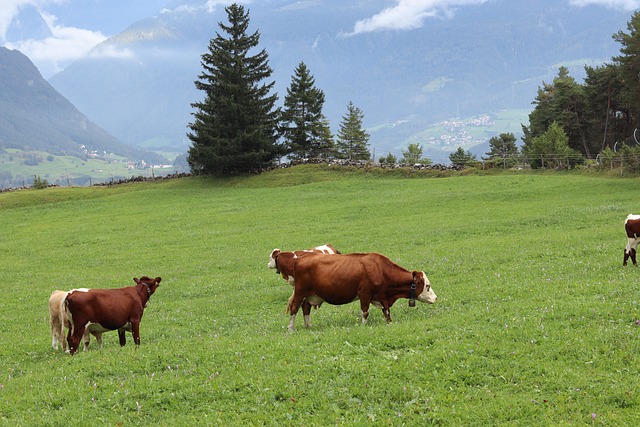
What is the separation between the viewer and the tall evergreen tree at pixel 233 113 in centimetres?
7588

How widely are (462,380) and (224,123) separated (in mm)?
71338

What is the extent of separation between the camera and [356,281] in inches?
535

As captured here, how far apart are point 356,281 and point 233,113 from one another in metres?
66.0

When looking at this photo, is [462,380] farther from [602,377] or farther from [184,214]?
[184,214]

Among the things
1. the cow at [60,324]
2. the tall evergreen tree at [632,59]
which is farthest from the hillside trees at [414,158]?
the cow at [60,324]

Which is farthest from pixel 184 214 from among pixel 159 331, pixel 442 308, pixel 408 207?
pixel 442 308

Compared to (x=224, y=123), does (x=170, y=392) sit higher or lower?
lower

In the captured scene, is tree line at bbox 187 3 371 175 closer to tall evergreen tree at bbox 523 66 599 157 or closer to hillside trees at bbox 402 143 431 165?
hillside trees at bbox 402 143 431 165

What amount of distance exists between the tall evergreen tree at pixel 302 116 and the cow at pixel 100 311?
236 ft

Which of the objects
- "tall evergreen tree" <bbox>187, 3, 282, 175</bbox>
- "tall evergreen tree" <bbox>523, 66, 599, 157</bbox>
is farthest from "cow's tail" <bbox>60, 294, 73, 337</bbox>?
"tall evergreen tree" <bbox>523, 66, 599, 157</bbox>

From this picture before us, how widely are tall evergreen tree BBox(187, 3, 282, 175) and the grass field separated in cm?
3809

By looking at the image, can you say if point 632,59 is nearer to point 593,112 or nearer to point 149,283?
point 593,112

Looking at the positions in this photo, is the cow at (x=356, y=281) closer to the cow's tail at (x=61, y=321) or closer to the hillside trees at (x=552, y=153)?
the cow's tail at (x=61, y=321)

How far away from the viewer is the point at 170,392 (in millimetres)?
10172
